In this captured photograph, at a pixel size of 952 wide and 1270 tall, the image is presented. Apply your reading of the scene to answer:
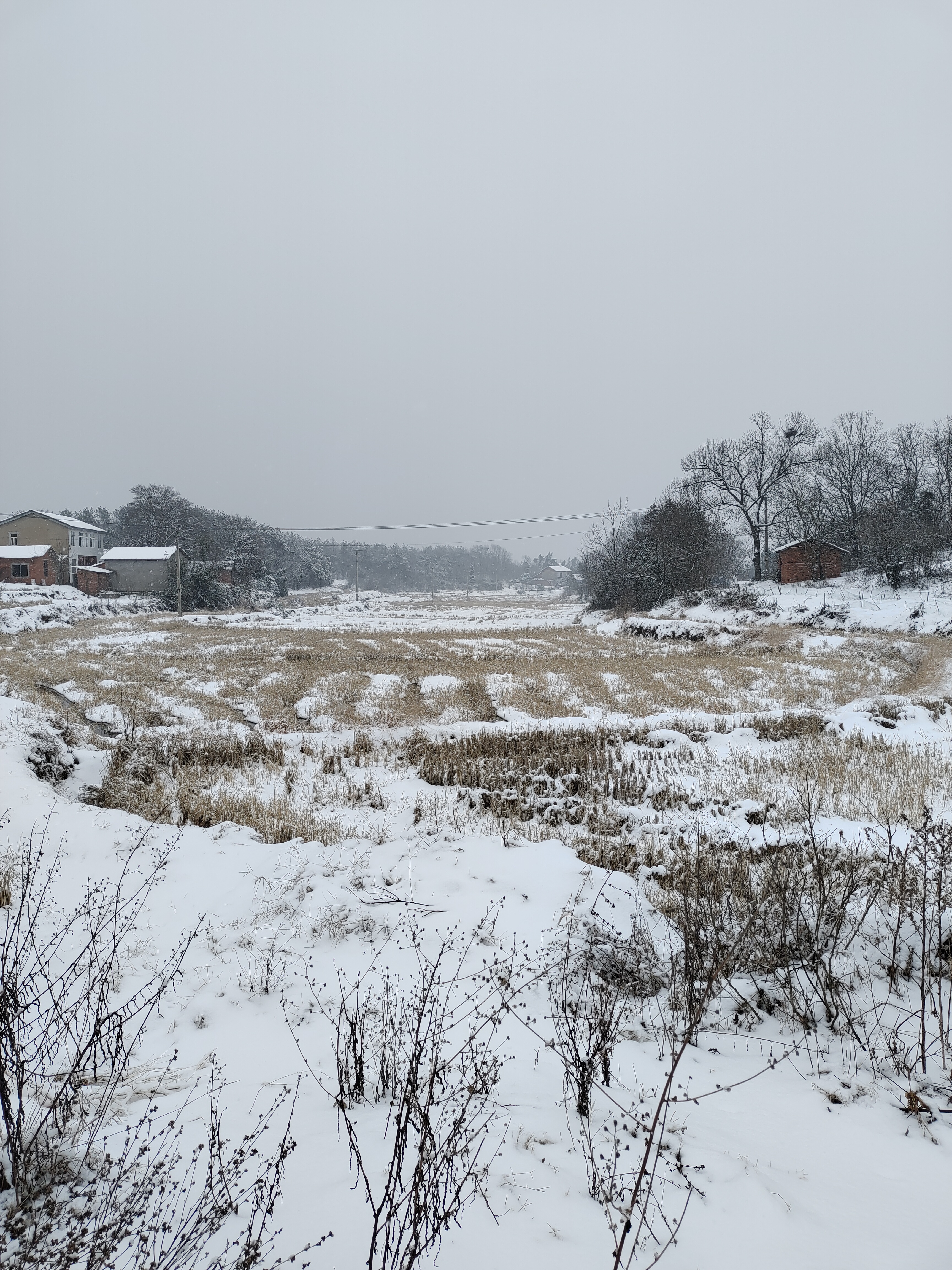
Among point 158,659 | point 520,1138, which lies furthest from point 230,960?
point 158,659

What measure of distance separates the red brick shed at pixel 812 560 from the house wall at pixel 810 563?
0.02m

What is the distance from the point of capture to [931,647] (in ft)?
80.4

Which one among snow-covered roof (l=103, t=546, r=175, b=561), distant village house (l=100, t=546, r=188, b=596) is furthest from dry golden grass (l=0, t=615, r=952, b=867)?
snow-covered roof (l=103, t=546, r=175, b=561)

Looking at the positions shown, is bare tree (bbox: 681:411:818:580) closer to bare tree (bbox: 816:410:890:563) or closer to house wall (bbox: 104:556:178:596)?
bare tree (bbox: 816:410:890:563)

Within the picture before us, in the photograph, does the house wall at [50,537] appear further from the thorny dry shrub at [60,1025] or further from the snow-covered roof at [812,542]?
the thorny dry shrub at [60,1025]

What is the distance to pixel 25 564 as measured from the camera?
57.2 meters

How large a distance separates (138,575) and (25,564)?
9.52 meters

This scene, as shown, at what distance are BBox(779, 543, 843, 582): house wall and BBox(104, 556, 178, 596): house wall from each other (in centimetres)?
5477

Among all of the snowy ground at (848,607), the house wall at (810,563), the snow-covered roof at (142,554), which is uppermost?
the snow-covered roof at (142,554)

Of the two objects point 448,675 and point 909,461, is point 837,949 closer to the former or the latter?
point 448,675

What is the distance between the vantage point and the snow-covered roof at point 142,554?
59562 millimetres

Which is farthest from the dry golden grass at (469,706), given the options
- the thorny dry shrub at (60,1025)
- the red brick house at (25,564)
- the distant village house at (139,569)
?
the red brick house at (25,564)

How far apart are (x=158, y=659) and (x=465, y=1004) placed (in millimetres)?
23644

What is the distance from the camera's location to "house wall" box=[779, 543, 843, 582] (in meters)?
44.2
